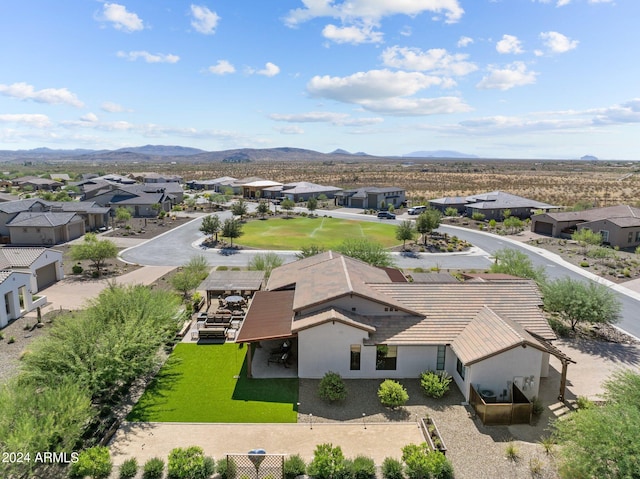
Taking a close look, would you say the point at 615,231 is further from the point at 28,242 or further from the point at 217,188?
the point at 217,188

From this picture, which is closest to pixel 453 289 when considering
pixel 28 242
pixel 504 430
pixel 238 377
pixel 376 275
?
pixel 376 275

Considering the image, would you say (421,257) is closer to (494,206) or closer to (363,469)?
(494,206)

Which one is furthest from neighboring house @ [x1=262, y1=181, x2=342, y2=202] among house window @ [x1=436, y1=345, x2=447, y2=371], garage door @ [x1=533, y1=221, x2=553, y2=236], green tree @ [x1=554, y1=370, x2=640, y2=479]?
green tree @ [x1=554, y1=370, x2=640, y2=479]

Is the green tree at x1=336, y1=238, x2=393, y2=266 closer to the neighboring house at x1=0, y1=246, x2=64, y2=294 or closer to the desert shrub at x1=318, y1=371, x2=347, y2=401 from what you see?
the desert shrub at x1=318, y1=371, x2=347, y2=401

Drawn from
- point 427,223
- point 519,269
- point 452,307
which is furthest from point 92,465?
point 427,223

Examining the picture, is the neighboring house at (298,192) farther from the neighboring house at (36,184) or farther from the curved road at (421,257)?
the neighboring house at (36,184)

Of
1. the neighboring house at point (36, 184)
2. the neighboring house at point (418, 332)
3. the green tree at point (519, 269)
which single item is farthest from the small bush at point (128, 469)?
the neighboring house at point (36, 184)
